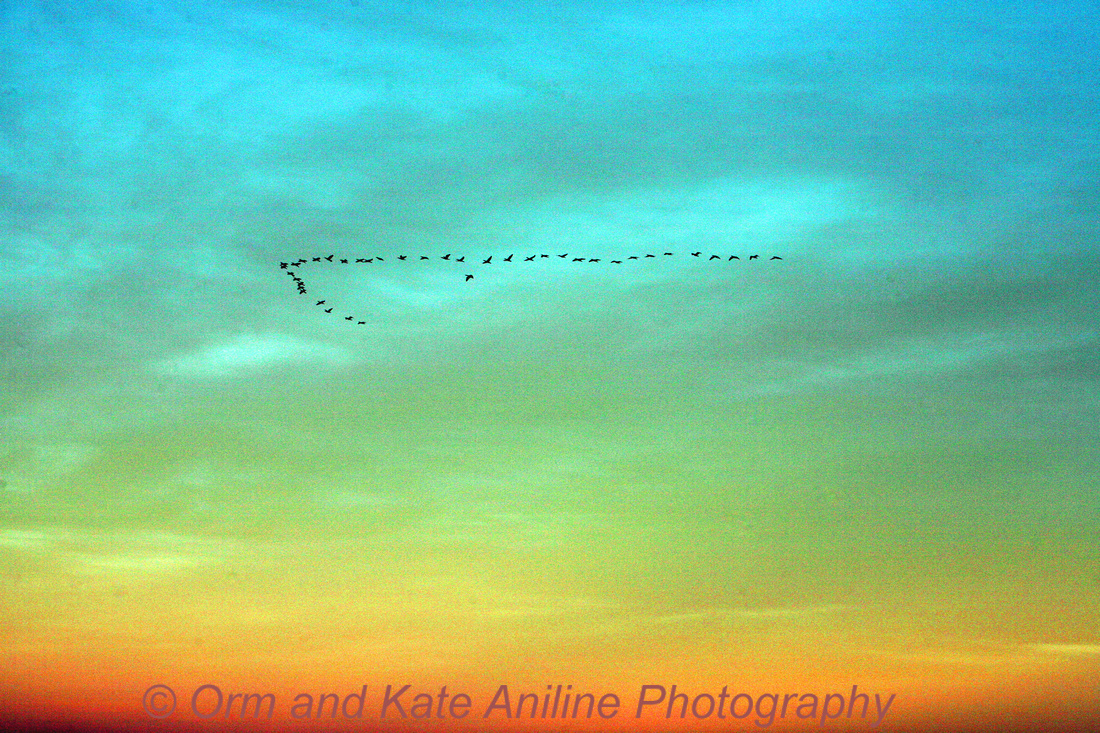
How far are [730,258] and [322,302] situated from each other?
47277mm

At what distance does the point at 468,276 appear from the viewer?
152 meters

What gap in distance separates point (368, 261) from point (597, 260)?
26518mm

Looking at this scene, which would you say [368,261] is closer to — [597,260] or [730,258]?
[597,260]

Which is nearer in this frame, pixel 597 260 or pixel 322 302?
pixel 597 260

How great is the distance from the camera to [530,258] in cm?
15450

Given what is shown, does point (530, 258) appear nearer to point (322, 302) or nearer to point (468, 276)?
point (468, 276)

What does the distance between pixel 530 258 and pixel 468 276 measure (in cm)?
737

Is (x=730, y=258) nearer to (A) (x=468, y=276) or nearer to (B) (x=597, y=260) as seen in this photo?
(B) (x=597, y=260)

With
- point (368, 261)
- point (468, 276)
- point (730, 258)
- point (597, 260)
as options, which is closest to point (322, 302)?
point (368, 261)

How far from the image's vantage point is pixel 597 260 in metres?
147

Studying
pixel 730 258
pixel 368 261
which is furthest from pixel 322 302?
pixel 730 258

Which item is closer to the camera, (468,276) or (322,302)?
(468,276)

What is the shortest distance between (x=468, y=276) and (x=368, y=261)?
11784mm

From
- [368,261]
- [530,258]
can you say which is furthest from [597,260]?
[368,261]
